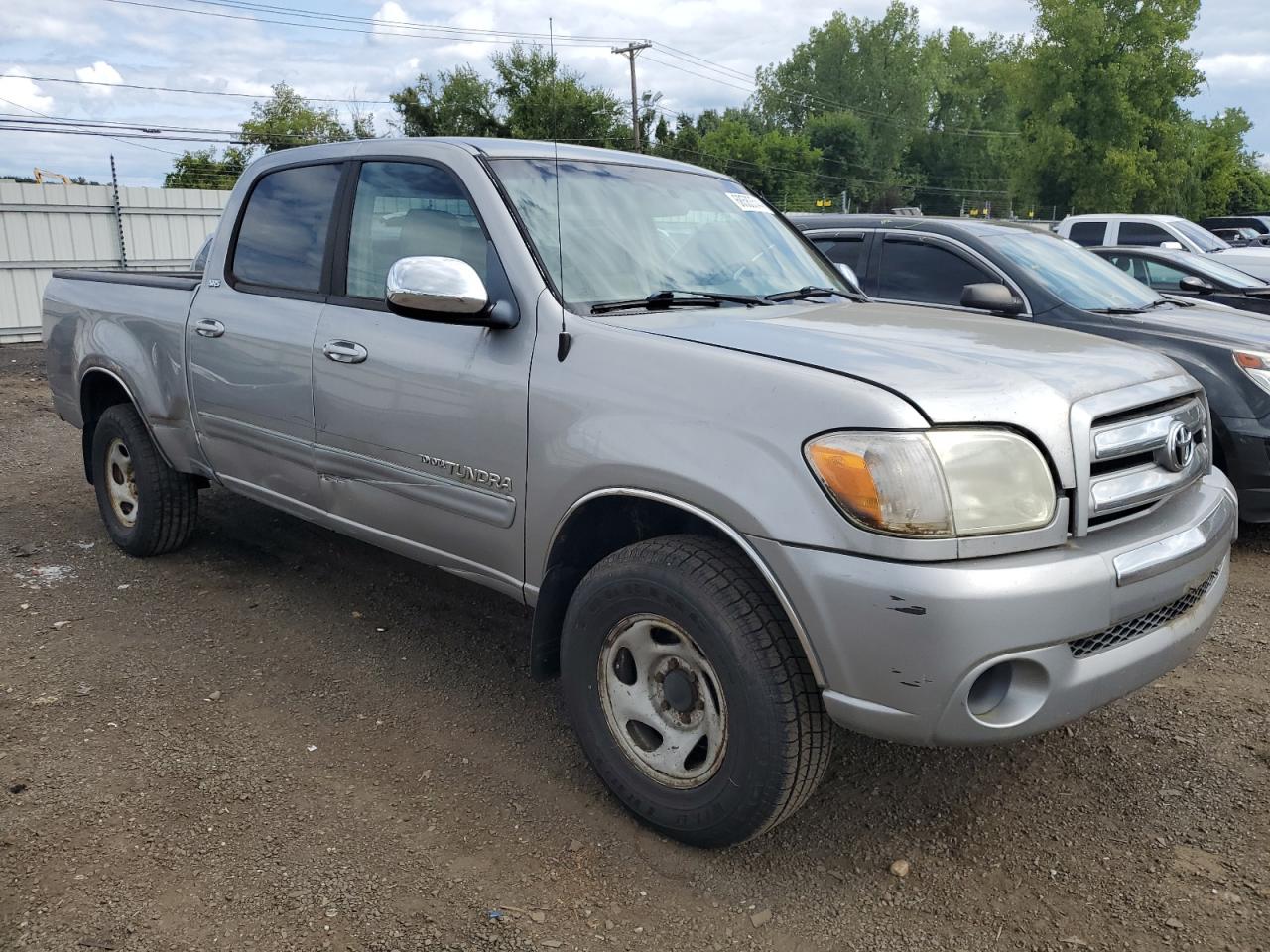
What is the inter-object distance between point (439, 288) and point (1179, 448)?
204 centimetres

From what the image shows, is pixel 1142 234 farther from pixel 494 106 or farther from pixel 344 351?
pixel 494 106

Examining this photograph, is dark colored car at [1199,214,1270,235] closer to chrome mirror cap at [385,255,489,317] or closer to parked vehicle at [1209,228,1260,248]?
parked vehicle at [1209,228,1260,248]

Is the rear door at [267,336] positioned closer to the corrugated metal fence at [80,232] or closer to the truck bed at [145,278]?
the truck bed at [145,278]

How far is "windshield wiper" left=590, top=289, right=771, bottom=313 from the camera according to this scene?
10.2 feet

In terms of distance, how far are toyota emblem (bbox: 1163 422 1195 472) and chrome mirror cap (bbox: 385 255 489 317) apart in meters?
1.88

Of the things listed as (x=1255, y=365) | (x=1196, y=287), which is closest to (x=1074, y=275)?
(x=1255, y=365)

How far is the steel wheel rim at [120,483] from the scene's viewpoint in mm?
5152

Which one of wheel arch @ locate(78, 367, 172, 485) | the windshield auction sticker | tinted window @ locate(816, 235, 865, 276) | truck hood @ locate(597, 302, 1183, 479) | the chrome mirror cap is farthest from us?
tinted window @ locate(816, 235, 865, 276)

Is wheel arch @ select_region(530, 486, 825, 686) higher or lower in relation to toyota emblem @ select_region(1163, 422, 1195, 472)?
lower

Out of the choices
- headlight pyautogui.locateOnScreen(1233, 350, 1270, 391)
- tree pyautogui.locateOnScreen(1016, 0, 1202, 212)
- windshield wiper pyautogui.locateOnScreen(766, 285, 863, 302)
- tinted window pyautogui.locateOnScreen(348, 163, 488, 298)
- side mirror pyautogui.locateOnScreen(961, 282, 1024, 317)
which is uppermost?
tree pyautogui.locateOnScreen(1016, 0, 1202, 212)

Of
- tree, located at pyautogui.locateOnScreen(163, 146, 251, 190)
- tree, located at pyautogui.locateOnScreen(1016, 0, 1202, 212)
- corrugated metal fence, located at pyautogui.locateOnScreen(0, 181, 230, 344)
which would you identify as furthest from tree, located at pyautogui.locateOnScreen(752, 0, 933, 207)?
corrugated metal fence, located at pyautogui.locateOnScreen(0, 181, 230, 344)

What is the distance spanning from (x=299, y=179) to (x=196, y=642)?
188cm

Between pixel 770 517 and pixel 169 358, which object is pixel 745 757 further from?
pixel 169 358

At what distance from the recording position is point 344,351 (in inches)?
139
